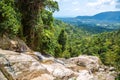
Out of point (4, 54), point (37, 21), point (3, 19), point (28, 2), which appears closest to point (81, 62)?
point (37, 21)

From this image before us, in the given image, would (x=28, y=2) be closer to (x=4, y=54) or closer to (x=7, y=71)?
(x=4, y=54)

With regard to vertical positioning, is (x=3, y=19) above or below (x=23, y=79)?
above

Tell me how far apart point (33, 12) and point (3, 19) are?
7.19 meters

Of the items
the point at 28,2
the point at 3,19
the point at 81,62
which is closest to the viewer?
the point at 3,19

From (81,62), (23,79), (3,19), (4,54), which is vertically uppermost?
(3,19)

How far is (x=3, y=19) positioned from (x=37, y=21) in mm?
7746

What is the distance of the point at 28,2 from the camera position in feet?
120

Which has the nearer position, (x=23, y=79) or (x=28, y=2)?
(x=23, y=79)

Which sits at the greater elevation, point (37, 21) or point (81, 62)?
point (37, 21)

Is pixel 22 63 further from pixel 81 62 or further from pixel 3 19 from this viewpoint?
pixel 81 62

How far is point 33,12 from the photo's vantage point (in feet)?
122

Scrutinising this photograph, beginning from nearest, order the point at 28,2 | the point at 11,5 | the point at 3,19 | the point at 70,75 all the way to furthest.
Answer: the point at 70,75
the point at 3,19
the point at 11,5
the point at 28,2

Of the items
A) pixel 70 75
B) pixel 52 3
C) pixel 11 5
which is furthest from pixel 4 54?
pixel 52 3

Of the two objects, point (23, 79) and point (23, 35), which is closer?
point (23, 79)
